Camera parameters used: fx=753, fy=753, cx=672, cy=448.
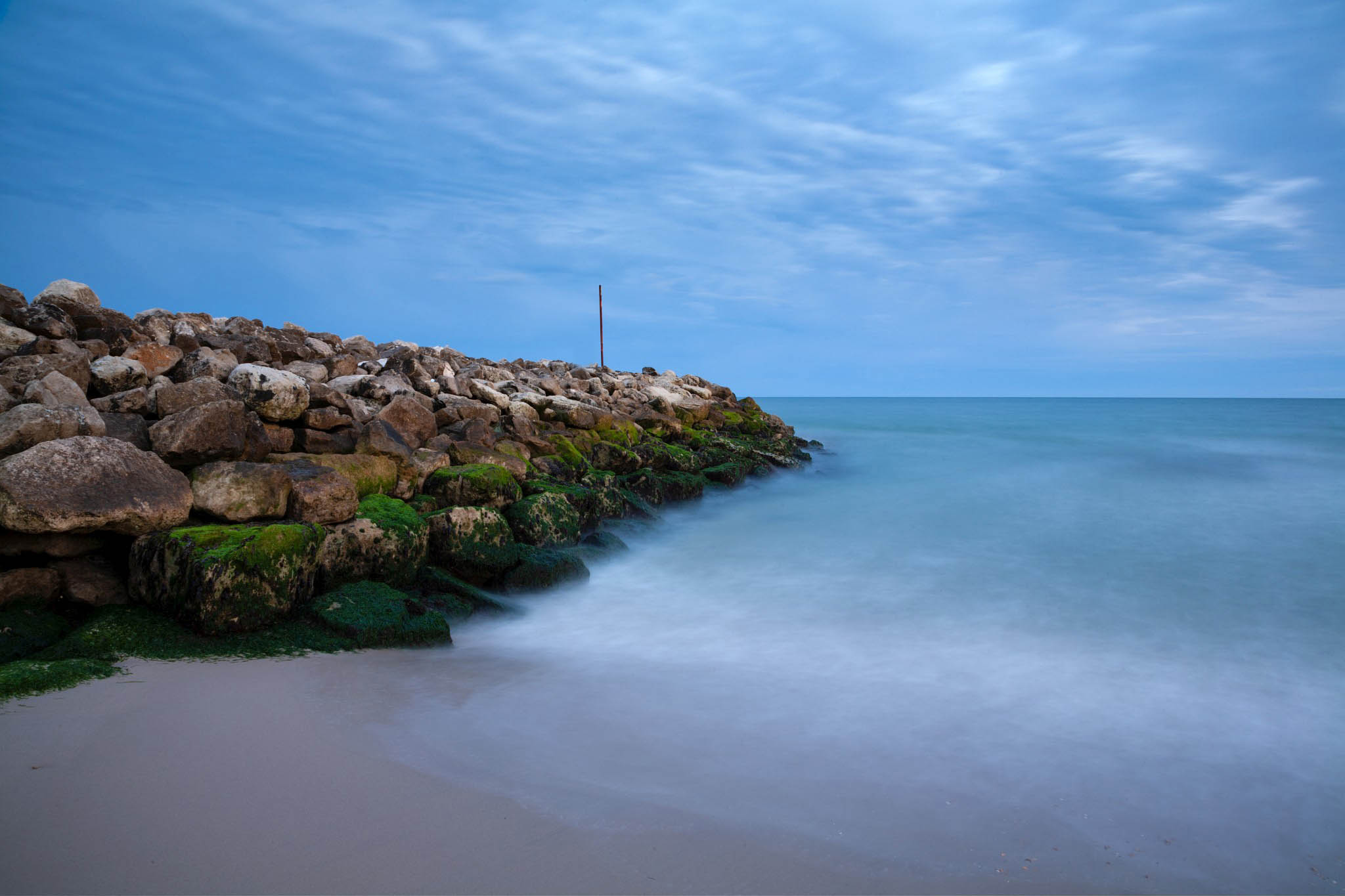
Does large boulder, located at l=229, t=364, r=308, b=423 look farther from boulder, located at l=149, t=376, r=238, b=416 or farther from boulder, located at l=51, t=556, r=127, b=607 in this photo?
boulder, located at l=51, t=556, r=127, b=607

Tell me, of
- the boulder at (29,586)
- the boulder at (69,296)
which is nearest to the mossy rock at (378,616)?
the boulder at (29,586)

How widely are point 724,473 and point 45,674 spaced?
926 centimetres

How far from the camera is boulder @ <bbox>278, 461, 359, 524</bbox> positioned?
4.71 meters

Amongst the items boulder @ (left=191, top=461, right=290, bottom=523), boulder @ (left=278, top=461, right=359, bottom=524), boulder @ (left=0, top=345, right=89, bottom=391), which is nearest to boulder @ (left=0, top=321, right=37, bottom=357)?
boulder @ (left=0, top=345, right=89, bottom=391)

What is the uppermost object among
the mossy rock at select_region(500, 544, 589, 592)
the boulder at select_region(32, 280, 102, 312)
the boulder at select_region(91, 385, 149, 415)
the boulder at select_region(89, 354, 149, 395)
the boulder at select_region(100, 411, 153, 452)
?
the boulder at select_region(32, 280, 102, 312)

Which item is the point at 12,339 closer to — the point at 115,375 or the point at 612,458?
the point at 115,375

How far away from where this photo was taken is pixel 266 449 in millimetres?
5250

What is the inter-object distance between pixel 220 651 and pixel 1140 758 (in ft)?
14.8

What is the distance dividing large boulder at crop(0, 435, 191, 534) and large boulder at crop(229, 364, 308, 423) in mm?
1282

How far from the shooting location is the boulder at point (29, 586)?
3834 mm

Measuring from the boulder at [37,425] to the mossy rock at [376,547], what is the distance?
1.54 m

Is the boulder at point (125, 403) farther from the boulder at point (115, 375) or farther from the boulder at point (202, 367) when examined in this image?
the boulder at point (202, 367)

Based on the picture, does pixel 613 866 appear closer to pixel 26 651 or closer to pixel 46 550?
pixel 26 651

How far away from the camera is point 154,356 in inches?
237
